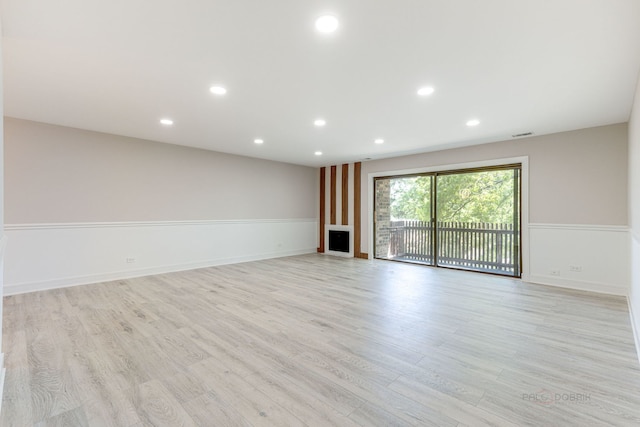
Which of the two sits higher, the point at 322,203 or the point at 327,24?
the point at 327,24

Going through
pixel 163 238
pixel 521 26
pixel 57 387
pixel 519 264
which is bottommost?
pixel 57 387

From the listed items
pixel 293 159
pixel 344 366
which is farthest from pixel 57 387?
pixel 293 159

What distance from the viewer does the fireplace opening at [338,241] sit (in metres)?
7.42

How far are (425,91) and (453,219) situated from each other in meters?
3.80

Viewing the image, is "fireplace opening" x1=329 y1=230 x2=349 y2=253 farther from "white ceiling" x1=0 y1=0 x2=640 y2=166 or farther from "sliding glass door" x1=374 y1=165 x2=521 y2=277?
"white ceiling" x1=0 y1=0 x2=640 y2=166

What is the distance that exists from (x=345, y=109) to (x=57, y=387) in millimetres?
3595

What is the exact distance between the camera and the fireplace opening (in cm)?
742

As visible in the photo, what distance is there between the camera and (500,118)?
3.78 metres

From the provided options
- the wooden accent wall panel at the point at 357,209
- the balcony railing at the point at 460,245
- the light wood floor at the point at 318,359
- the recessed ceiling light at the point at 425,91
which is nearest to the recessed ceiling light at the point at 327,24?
the recessed ceiling light at the point at 425,91

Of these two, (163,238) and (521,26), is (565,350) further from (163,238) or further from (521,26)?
(163,238)

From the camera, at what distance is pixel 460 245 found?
5984mm

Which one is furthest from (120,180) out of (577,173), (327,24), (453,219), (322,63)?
(577,173)

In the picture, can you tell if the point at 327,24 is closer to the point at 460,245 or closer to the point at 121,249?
the point at 121,249

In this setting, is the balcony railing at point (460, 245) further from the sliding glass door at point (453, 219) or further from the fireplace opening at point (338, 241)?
the fireplace opening at point (338, 241)
